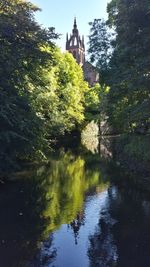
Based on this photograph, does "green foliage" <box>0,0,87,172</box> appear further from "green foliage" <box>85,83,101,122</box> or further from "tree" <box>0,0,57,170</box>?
"green foliage" <box>85,83,101,122</box>

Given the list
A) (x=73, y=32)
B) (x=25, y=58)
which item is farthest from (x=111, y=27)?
(x=73, y=32)

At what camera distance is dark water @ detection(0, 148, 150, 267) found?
393 inches

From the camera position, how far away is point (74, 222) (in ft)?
43.1

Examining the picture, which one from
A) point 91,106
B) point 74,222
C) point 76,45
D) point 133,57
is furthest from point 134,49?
point 76,45

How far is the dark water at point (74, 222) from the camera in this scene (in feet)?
32.8

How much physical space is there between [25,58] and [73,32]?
4558 inches

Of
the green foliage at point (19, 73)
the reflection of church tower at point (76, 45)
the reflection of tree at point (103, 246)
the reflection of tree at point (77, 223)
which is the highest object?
the reflection of church tower at point (76, 45)

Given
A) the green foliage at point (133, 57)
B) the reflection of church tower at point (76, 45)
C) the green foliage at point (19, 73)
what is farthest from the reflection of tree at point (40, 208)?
the reflection of church tower at point (76, 45)

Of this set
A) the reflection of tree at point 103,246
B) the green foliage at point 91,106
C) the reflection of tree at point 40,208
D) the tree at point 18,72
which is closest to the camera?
the reflection of tree at point 103,246

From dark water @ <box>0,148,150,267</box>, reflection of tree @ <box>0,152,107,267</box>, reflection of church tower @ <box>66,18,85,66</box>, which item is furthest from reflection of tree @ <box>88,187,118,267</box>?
reflection of church tower @ <box>66,18,85,66</box>

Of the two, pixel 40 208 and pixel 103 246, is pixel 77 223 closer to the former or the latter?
pixel 103 246

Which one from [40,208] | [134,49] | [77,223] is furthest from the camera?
[134,49]

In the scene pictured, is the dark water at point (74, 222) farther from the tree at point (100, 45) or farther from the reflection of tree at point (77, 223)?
the tree at point (100, 45)

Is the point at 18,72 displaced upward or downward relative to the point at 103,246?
upward
